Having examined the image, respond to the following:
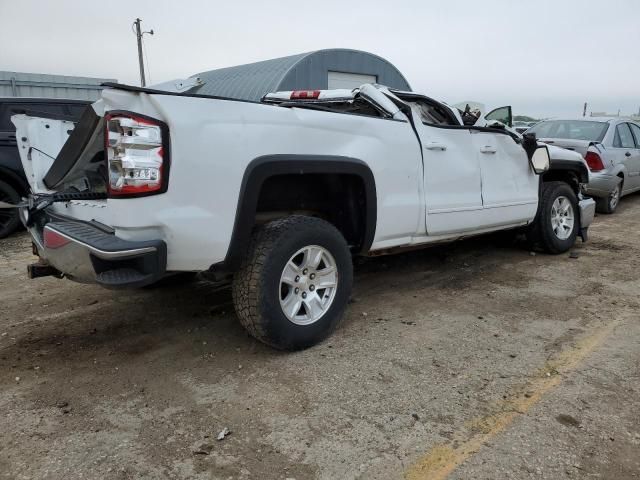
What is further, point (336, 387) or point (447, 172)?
point (447, 172)

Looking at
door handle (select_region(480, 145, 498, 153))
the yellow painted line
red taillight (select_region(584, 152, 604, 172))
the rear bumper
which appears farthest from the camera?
red taillight (select_region(584, 152, 604, 172))

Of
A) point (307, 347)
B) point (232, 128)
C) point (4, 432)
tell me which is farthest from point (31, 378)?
point (232, 128)

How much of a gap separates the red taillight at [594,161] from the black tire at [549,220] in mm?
3079

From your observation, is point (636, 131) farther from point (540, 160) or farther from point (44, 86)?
point (44, 86)

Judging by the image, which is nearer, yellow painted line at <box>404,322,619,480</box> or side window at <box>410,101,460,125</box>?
yellow painted line at <box>404,322,619,480</box>

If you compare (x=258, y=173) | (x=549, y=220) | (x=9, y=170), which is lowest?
(x=549, y=220)

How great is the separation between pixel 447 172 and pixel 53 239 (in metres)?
2.87

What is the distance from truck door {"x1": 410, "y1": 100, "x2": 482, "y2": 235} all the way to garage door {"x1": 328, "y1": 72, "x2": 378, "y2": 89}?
47.0ft

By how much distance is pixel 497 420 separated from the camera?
101 inches

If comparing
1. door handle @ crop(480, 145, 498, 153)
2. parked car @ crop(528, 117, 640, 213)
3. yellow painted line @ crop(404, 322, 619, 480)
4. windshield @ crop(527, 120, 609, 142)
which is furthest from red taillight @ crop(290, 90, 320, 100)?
windshield @ crop(527, 120, 609, 142)

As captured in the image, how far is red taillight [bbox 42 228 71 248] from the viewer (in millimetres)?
2811

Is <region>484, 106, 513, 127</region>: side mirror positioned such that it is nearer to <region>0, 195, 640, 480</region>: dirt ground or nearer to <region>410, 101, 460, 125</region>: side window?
<region>410, 101, 460, 125</region>: side window

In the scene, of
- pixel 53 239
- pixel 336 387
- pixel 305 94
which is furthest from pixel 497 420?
pixel 305 94

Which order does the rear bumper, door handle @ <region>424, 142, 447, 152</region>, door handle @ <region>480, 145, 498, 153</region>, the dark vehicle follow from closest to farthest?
the rear bumper, door handle @ <region>424, 142, 447, 152</region>, door handle @ <region>480, 145, 498, 153</region>, the dark vehicle
